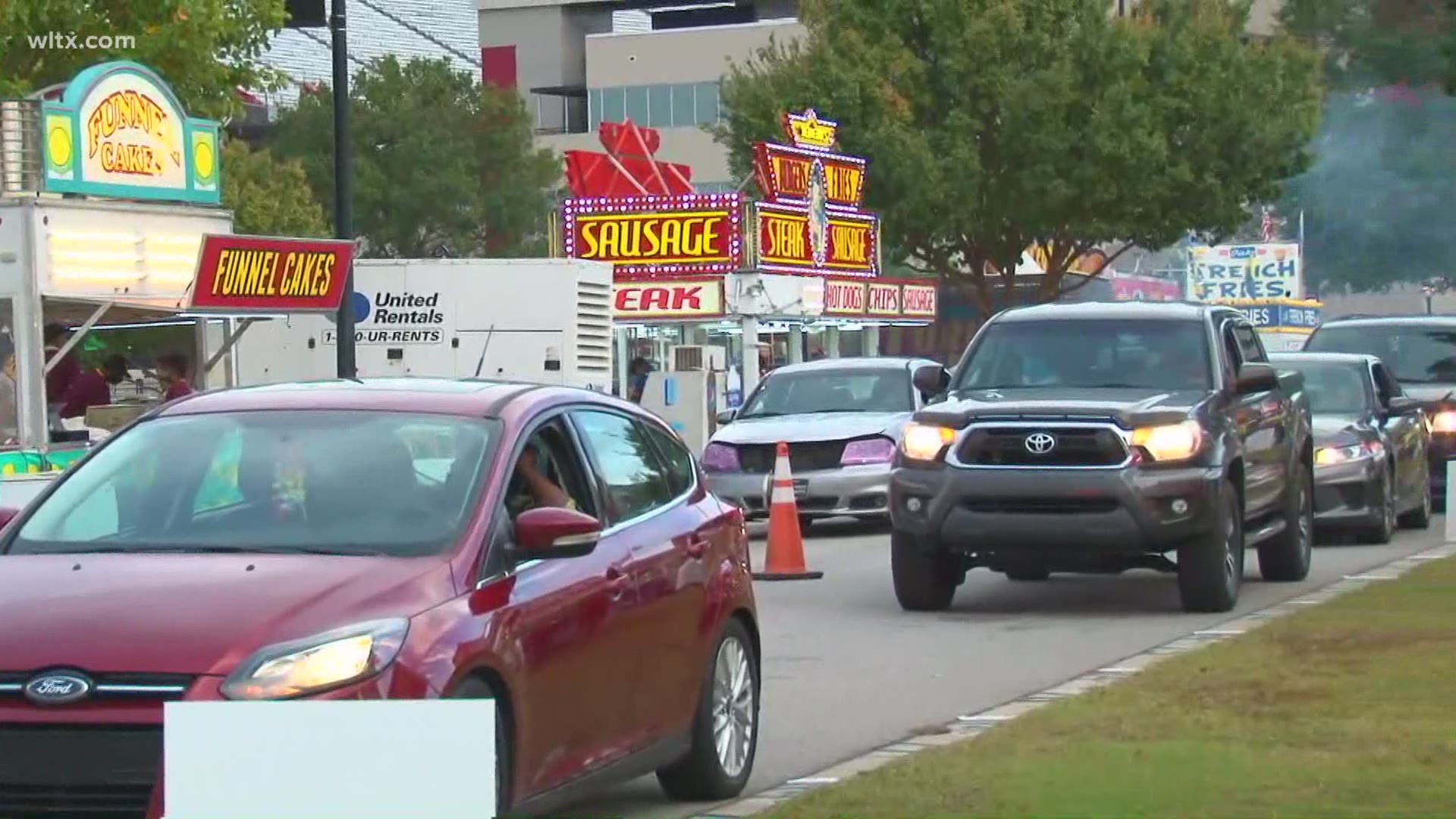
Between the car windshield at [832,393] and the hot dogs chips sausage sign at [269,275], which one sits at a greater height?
the hot dogs chips sausage sign at [269,275]

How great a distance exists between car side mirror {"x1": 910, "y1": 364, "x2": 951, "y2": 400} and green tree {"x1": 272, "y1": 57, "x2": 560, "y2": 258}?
50687mm

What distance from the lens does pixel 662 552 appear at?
28.6 ft

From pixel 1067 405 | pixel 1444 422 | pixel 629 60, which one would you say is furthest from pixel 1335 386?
pixel 629 60

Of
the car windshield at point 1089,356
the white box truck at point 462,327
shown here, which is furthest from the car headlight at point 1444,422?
the car windshield at point 1089,356

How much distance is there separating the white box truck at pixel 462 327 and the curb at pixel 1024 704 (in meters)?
12.8

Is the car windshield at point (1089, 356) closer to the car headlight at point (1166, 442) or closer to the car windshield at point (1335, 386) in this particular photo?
the car headlight at point (1166, 442)

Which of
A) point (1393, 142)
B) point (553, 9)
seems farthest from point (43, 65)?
point (553, 9)

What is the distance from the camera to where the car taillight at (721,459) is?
2309 cm

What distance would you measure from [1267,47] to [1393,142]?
16.5 metres

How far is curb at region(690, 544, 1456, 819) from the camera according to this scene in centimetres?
928

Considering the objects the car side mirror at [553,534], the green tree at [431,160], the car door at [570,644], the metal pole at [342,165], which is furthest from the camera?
the green tree at [431,160]

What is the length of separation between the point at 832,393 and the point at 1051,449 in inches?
360

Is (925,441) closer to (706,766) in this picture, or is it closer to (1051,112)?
(706,766)

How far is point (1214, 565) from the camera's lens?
1555 centimetres
